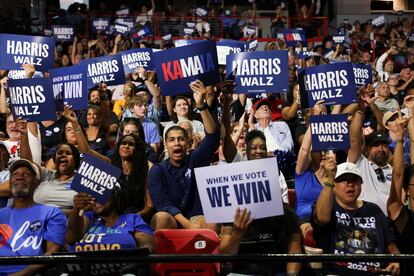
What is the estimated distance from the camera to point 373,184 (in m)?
7.57

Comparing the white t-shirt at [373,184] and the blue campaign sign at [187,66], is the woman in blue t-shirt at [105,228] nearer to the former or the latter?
the blue campaign sign at [187,66]

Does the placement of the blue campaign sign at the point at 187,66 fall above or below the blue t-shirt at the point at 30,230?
above

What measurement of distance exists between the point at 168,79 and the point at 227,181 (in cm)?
246

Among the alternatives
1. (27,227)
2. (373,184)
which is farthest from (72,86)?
(373,184)

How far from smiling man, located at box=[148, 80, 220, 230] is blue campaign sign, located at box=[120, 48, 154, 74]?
474 centimetres

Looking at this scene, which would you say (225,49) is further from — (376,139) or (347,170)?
(347,170)

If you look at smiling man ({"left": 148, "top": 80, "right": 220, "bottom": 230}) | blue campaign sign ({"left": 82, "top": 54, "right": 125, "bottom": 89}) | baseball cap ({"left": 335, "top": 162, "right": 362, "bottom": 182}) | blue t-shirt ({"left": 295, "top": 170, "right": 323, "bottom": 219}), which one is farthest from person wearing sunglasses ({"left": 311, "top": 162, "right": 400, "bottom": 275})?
blue campaign sign ({"left": 82, "top": 54, "right": 125, "bottom": 89})

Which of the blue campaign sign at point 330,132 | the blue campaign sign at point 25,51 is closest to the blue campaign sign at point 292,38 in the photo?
the blue campaign sign at point 25,51

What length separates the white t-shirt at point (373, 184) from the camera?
7.38 m

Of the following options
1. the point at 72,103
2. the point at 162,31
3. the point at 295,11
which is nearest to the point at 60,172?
the point at 72,103

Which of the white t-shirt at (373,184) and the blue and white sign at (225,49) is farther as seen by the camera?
the blue and white sign at (225,49)

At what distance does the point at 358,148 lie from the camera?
7.76 metres

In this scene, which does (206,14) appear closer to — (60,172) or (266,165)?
(60,172)

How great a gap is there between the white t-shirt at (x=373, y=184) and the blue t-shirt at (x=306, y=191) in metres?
0.42
